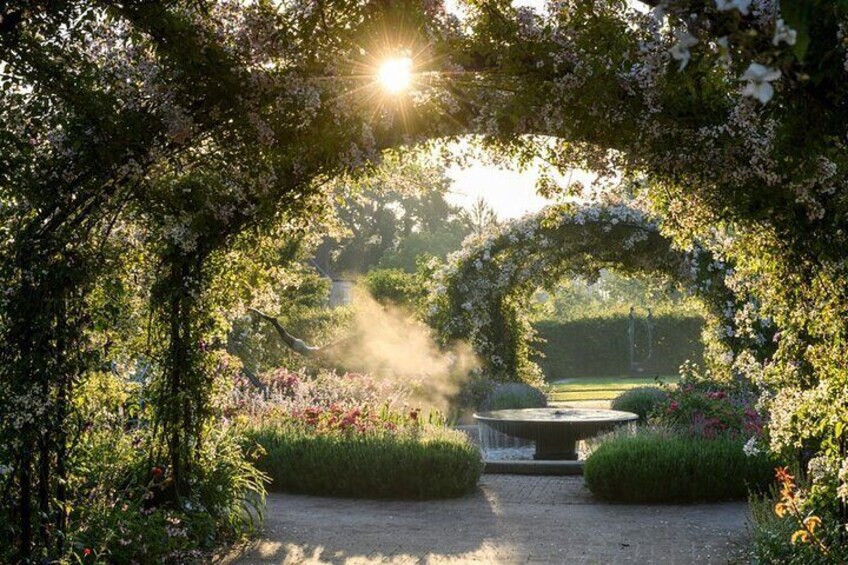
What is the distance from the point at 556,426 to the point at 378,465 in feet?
9.37

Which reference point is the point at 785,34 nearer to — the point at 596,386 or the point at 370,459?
the point at 370,459

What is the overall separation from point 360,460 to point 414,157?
387 centimetres

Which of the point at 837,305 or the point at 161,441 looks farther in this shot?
the point at 161,441

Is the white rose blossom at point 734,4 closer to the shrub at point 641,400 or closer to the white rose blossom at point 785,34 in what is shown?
the white rose blossom at point 785,34

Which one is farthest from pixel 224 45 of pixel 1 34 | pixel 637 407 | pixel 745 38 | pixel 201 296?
pixel 637 407

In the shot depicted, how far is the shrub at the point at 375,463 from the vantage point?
8.84 metres

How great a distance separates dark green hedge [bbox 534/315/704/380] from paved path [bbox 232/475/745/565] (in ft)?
67.8

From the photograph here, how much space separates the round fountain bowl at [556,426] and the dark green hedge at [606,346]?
17.9 m

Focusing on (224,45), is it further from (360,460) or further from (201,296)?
(360,460)

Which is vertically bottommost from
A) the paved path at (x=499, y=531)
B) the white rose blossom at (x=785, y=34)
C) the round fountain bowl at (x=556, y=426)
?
the paved path at (x=499, y=531)

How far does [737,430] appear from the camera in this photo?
31.7 feet

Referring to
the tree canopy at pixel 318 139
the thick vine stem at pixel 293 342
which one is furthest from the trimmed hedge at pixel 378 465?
the tree canopy at pixel 318 139

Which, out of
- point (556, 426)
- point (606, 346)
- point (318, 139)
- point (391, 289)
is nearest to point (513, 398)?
point (556, 426)

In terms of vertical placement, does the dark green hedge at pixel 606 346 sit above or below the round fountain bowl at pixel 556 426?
above
